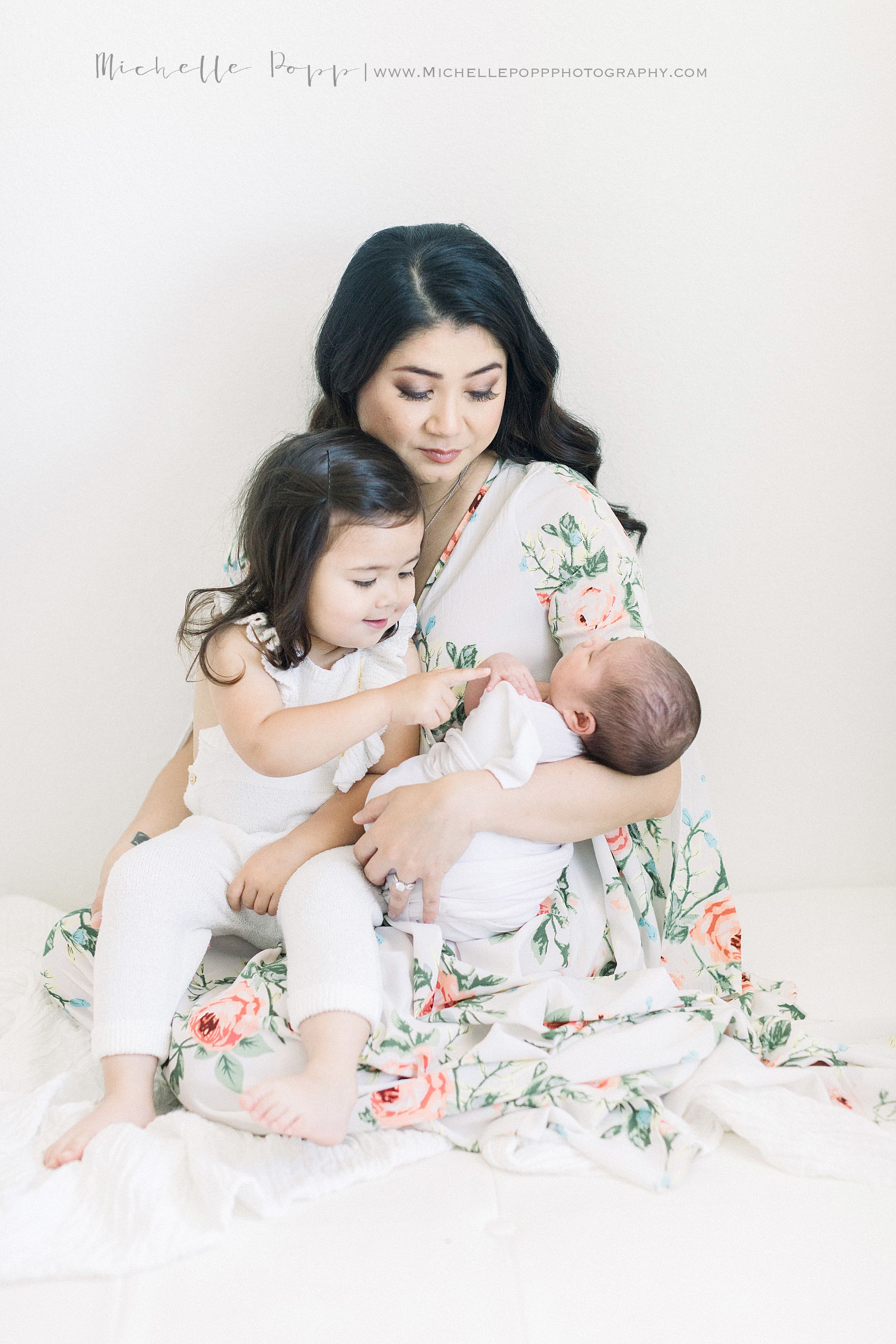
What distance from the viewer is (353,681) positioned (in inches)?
57.6

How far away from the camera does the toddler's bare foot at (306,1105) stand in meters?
1.06

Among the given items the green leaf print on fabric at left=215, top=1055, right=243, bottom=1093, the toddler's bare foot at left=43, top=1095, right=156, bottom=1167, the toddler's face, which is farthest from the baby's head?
the toddler's bare foot at left=43, top=1095, right=156, bottom=1167

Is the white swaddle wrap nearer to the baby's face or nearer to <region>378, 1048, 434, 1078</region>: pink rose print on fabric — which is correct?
the baby's face

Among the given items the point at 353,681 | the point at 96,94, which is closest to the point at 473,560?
the point at 353,681

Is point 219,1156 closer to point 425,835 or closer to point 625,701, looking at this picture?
point 425,835

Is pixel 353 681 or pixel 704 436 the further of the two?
pixel 704 436

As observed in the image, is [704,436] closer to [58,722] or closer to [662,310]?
[662,310]

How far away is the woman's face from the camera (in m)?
1.44

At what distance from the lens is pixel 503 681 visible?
1395 millimetres

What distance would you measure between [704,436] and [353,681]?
30.5 inches

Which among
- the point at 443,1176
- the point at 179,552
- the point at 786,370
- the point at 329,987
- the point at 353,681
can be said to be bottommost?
the point at 443,1176

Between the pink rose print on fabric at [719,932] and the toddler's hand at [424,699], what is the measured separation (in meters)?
0.50

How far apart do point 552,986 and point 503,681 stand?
1.26ft

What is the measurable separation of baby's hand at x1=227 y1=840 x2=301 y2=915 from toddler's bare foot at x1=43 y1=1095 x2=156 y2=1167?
259 mm
